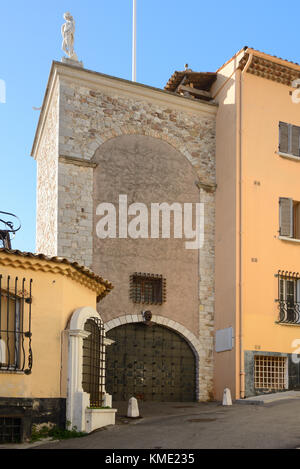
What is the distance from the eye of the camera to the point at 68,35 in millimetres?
21547

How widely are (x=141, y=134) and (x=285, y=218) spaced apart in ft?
18.4

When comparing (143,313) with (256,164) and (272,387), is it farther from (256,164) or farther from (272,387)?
(256,164)

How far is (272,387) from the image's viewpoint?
20266 mm

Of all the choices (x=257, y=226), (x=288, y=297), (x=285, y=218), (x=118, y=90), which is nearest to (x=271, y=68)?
(x=285, y=218)

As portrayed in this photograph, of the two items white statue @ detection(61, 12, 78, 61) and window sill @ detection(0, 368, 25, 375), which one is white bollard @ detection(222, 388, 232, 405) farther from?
white statue @ detection(61, 12, 78, 61)

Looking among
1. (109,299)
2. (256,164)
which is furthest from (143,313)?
(256,164)

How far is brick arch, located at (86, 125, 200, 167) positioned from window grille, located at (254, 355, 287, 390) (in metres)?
7.02

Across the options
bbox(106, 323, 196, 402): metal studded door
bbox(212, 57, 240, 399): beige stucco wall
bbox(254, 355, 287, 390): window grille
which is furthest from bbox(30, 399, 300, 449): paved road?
bbox(212, 57, 240, 399): beige stucco wall

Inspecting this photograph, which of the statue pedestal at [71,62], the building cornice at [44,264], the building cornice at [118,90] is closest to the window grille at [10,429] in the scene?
the building cornice at [44,264]

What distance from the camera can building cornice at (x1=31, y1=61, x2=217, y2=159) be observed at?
66.8 ft

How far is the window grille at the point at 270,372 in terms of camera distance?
20141 mm

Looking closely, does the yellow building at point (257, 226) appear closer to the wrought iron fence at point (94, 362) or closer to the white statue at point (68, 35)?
the white statue at point (68, 35)

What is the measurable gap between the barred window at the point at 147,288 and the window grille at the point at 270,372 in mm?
A: 3689

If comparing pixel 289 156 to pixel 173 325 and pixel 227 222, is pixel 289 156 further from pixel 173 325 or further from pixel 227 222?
pixel 173 325
